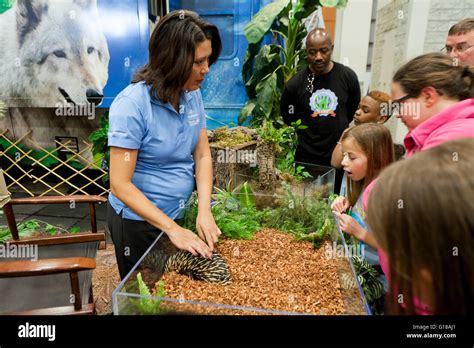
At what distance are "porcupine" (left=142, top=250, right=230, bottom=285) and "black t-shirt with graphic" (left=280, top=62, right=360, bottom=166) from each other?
1483mm

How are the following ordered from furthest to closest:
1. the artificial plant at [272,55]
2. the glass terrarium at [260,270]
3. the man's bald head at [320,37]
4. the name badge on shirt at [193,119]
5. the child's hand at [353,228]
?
1. the artificial plant at [272,55]
2. the man's bald head at [320,37]
3. the name badge on shirt at [193,119]
4. the child's hand at [353,228]
5. the glass terrarium at [260,270]

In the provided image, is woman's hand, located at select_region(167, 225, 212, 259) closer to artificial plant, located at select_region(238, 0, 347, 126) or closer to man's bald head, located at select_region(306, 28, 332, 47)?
man's bald head, located at select_region(306, 28, 332, 47)

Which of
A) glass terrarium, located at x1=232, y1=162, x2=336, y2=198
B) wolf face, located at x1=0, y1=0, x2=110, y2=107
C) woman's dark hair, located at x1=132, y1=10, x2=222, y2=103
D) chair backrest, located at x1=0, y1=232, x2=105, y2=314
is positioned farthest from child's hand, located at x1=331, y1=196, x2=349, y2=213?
wolf face, located at x1=0, y1=0, x2=110, y2=107

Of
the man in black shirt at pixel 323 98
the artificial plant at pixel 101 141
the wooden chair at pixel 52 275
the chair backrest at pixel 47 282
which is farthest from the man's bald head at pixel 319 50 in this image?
the artificial plant at pixel 101 141

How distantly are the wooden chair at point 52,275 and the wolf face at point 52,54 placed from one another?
1.91 metres

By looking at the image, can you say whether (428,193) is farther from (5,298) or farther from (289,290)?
(5,298)

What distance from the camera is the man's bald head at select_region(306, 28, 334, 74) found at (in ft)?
7.25

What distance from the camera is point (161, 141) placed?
111 cm

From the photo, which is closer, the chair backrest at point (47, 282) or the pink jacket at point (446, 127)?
the pink jacket at point (446, 127)

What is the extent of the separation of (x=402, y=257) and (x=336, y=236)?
68 centimetres

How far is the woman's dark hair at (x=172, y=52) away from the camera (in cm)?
103

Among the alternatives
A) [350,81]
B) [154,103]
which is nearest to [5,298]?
[154,103]

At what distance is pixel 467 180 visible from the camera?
1.63 feet

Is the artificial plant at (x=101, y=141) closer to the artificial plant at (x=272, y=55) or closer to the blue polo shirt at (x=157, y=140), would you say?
the artificial plant at (x=272, y=55)
